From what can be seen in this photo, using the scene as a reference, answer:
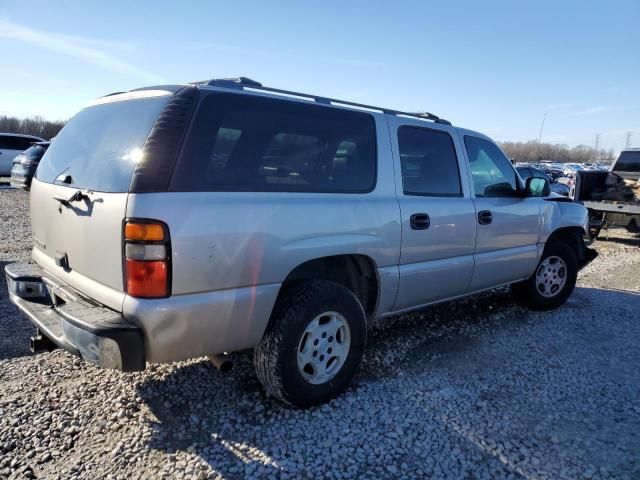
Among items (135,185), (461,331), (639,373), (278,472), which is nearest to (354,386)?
(278,472)

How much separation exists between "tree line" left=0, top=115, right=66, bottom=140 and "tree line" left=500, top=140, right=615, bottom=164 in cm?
7456

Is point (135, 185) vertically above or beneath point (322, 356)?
above

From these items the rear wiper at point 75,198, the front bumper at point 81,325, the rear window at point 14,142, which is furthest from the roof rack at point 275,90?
the rear window at point 14,142

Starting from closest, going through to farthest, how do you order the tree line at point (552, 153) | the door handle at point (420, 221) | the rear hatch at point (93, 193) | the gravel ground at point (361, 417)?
the rear hatch at point (93, 193), the gravel ground at point (361, 417), the door handle at point (420, 221), the tree line at point (552, 153)

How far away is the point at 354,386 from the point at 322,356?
0.47 metres

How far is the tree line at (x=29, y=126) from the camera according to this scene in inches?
1753

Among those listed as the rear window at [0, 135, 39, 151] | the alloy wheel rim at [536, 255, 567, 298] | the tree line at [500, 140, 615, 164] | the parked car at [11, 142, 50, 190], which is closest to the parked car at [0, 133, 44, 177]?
the rear window at [0, 135, 39, 151]

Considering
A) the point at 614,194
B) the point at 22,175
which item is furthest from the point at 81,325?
the point at 22,175

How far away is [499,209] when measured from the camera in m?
4.30

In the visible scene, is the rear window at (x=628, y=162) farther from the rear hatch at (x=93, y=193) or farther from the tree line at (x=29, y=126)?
the tree line at (x=29, y=126)

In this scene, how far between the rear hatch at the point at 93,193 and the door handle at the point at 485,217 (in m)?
2.77

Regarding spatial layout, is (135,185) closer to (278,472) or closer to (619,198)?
(278,472)

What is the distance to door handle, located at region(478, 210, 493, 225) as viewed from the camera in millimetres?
4066

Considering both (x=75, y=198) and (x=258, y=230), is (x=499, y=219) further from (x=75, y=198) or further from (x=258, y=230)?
(x=75, y=198)
